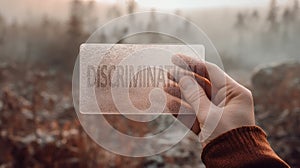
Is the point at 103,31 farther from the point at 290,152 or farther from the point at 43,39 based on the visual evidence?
the point at 290,152

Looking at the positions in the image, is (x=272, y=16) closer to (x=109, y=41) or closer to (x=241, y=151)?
(x=109, y=41)

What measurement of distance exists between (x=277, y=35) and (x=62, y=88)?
980mm

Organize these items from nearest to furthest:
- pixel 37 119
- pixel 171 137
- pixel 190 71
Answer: pixel 190 71 < pixel 171 137 < pixel 37 119

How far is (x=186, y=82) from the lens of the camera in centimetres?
43

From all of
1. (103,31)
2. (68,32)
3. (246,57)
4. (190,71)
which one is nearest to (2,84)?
(68,32)

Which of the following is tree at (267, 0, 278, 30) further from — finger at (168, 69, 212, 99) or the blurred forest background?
finger at (168, 69, 212, 99)

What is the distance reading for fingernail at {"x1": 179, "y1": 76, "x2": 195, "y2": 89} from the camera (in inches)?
16.8

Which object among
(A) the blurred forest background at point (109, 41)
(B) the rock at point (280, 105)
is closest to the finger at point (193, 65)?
(A) the blurred forest background at point (109, 41)

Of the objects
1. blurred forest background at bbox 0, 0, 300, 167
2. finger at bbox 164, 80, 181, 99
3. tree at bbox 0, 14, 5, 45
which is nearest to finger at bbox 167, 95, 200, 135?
finger at bbox 164, 80, 181, 99

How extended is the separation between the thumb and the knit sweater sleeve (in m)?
0.04

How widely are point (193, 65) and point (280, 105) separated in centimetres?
138

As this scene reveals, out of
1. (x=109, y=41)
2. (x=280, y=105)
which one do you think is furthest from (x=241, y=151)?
(x=280, y=105)

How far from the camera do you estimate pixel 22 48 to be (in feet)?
5.55

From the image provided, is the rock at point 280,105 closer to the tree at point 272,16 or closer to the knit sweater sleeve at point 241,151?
the tree at point 272,16
